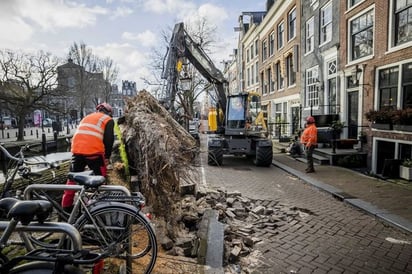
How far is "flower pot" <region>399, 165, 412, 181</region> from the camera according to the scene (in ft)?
26.5

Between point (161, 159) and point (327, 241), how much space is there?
2.86 meters

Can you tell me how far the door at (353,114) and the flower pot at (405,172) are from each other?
365cm

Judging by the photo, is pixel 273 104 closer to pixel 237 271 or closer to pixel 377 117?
pixel 377 117

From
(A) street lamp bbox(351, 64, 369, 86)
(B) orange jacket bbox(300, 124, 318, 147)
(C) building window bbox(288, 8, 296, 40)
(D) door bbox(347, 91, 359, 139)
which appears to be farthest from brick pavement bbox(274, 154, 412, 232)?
(C) building window bbox(288, 8, 296, 40)

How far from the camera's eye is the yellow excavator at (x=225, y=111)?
10320 millimetres

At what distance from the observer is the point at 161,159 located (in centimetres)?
426

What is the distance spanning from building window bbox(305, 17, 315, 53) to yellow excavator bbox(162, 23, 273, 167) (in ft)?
17.6

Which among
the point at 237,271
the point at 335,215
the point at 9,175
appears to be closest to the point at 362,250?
the point at 335,215

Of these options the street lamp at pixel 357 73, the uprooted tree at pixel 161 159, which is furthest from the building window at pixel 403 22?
the uprooted tree at pixel 161 159

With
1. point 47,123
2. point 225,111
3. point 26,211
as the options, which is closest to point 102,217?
point 26,211

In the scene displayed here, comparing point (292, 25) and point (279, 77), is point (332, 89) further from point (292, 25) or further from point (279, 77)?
point (279, 77)

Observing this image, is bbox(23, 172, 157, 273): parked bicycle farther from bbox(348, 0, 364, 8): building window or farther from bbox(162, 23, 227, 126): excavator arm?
bbox(348, 0, 364, 8): building window

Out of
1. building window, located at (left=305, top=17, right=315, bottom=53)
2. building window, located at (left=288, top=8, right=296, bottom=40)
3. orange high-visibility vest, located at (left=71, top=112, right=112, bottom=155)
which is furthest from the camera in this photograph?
building window, located at (left=288, top=8, right=296, bottom=40)

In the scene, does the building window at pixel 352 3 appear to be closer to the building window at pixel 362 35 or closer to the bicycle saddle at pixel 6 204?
the building window at pixel 362 35
